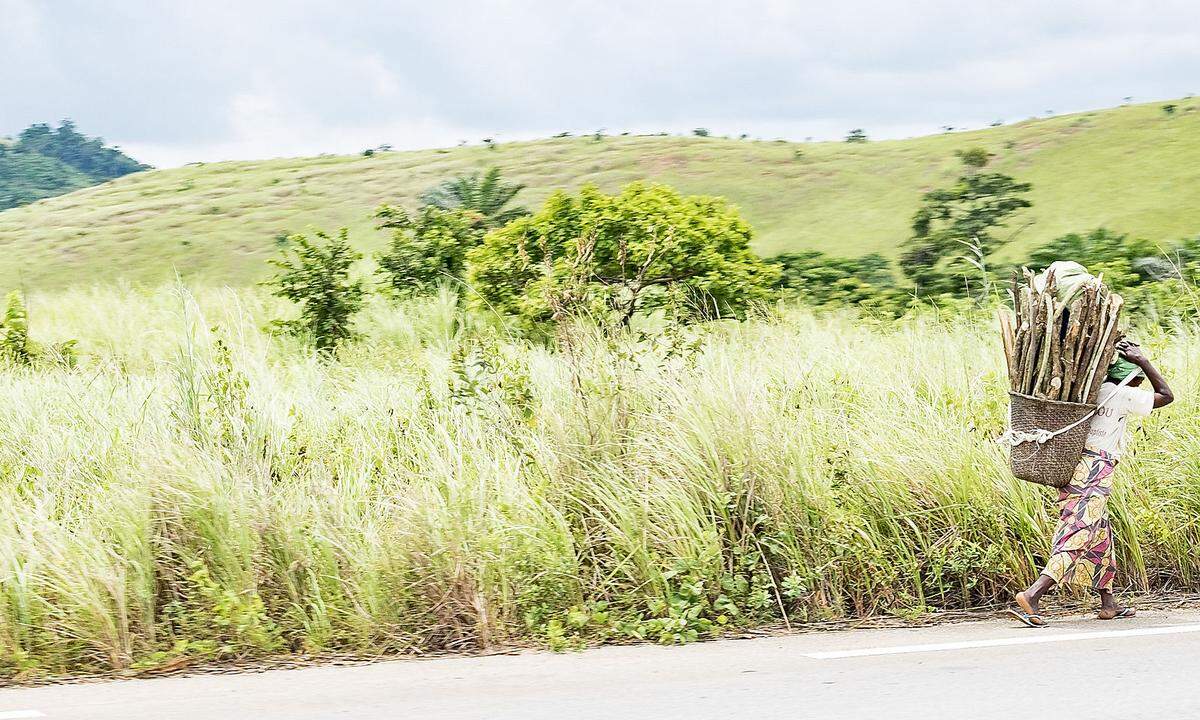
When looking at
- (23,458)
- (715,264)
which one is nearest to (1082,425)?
(23,458)

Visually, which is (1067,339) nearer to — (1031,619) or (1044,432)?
(1044,432)

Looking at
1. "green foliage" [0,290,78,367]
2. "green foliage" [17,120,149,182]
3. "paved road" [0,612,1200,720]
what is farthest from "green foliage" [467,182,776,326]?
"green foliage" [17,120,149,182]

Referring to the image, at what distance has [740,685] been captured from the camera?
18.4 feet

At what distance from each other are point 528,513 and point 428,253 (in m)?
11.4

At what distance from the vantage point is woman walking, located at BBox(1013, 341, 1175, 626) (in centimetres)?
667

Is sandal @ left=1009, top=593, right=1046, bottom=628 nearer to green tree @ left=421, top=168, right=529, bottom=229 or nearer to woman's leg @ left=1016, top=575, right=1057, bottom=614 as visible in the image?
woman's leg @ left=1016, top=575, right=1057, bottom=614

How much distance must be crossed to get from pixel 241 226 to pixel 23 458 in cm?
4441

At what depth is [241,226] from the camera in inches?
2002

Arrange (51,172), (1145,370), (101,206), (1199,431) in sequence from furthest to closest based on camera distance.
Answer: (51,172), (101,206), (1199,431), (1145,370)

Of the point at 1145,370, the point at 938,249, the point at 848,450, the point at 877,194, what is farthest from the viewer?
the point at 877,194

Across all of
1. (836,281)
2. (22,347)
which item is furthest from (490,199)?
(22,347)

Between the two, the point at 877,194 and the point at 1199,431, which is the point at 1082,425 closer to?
the point at 1199,431

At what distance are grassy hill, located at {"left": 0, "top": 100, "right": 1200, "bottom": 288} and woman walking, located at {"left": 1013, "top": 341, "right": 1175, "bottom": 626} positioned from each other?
33.3 meters

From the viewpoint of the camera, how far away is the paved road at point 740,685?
5160 mm
